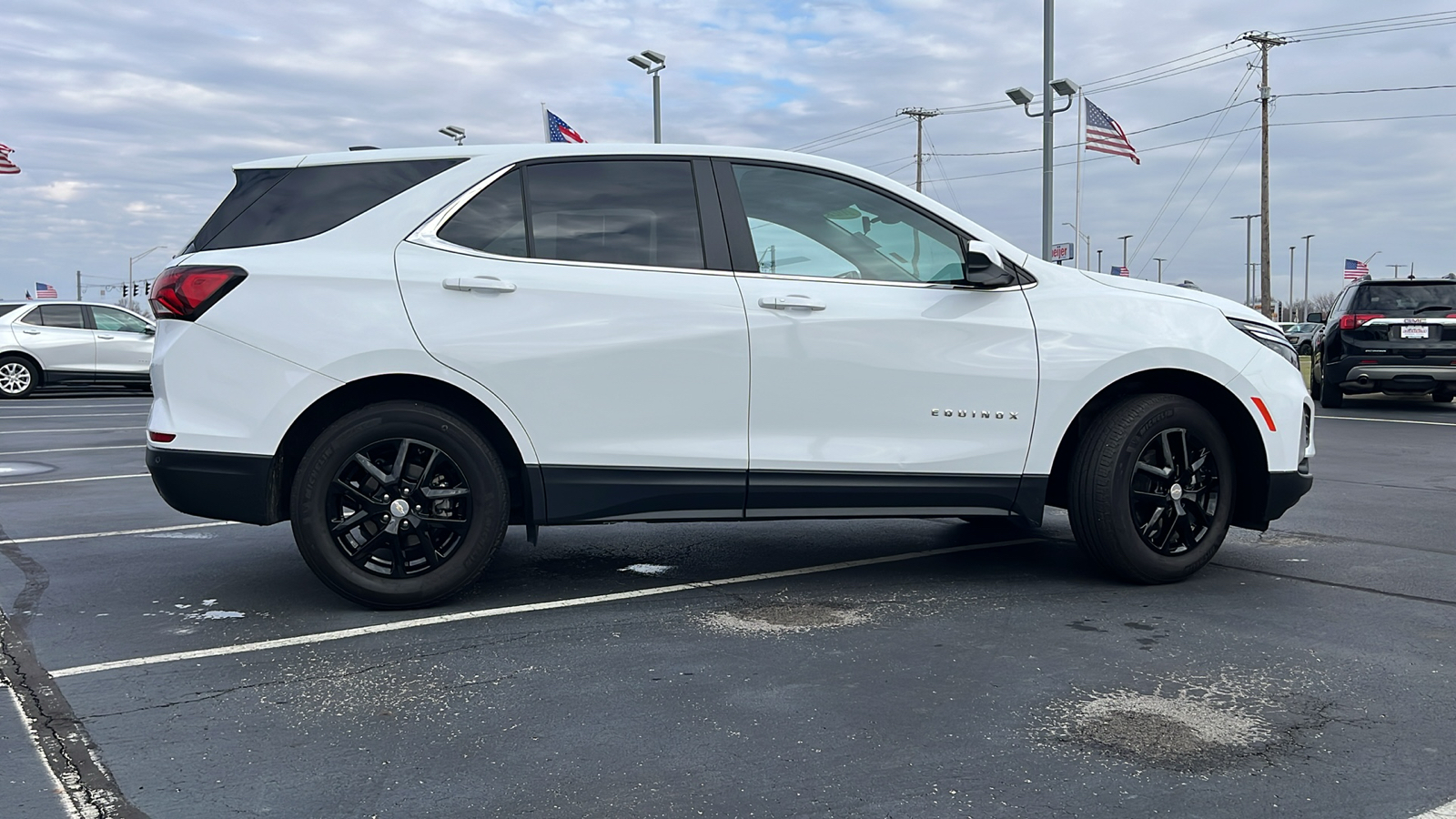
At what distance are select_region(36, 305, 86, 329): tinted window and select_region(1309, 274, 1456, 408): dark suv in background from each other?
19.2m

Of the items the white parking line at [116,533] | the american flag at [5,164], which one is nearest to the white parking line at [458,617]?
the white parking line at [116,533]

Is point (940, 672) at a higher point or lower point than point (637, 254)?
lower

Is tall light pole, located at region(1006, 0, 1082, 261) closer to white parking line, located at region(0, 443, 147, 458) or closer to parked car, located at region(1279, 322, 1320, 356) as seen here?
white parking line, located at region(0, 443, 147, 458)

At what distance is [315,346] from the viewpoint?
14.5 ft

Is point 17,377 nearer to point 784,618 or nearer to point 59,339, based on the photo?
point 59,339

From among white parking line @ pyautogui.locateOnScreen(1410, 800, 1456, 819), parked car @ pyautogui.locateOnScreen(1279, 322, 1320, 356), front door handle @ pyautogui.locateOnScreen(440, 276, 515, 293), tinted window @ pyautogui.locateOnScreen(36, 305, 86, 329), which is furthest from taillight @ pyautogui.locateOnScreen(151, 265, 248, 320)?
parked car @ pyautogui.locateOnScreen(1279, 322, 1320, 356)

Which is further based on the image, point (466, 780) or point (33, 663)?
point (33, 663)

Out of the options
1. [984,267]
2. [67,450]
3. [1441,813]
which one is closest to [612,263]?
[984,267]

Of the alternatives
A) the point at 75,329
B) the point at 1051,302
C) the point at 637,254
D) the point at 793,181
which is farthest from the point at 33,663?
the point at 75,329

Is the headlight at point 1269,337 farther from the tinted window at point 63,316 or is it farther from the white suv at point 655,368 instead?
the tinted window at point 63,316

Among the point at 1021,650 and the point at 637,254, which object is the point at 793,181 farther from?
the point at 1021,650

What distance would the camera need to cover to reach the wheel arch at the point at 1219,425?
5105mm

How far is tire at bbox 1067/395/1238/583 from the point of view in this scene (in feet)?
16.1

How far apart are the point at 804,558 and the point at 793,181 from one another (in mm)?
1851
